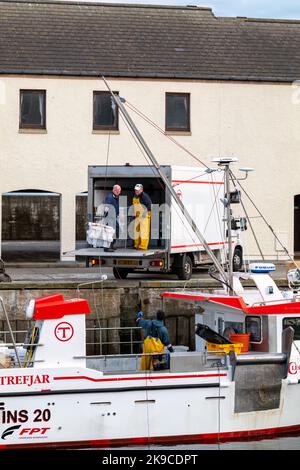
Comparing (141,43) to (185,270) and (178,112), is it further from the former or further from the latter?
(185,270)

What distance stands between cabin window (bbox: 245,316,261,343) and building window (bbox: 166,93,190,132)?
1481cm

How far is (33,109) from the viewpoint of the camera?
30.6m

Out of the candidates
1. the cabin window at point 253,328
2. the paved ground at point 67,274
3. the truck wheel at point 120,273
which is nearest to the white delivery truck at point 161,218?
the truck wheel at point 120,273

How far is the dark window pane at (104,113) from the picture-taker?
101 feet

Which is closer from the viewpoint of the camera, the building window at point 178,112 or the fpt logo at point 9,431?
the fpt logo at point 9,431

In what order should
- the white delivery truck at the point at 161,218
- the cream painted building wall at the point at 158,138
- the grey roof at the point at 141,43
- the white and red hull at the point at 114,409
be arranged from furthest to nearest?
the grey roof at the point at 141,43 < the cream painted building wall at the point at 158,138 < the white delivery truck at the point at 161,218 < the white and red hull at the point at 114,409

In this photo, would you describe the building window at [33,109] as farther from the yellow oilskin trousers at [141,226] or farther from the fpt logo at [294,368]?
the fpt logo at [294,368]

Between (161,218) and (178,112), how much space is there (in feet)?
27.1

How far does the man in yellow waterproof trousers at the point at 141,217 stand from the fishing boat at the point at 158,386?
6.16m

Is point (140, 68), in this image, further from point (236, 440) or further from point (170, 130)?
point (236, 440)

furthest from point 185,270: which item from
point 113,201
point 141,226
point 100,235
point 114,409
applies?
point 114,409

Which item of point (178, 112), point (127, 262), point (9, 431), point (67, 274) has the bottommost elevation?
point (9, 431)

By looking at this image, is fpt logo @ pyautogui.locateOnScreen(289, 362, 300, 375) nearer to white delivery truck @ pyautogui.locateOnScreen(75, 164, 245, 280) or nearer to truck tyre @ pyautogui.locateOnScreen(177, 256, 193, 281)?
white delivery truck @ pyautogui.locateOnScreen(75, 164, 245, 280)
